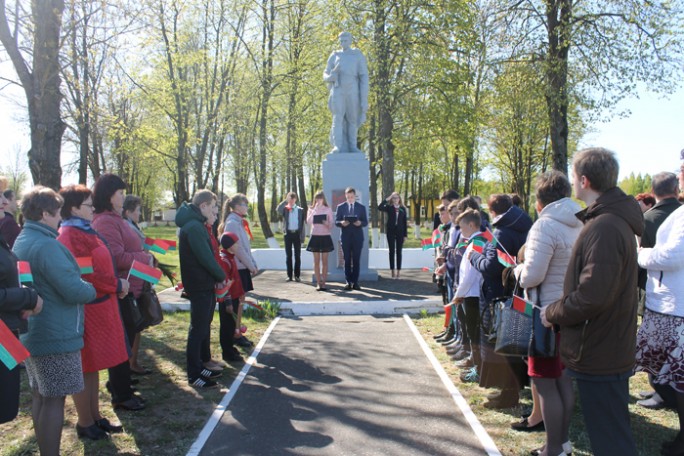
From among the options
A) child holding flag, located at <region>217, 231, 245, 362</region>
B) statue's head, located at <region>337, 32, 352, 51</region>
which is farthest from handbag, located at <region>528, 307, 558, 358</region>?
statue's head, located at <region>337, 32, 352, 51</region>

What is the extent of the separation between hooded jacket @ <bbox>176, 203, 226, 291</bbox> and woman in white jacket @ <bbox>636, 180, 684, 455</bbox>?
3714 mm

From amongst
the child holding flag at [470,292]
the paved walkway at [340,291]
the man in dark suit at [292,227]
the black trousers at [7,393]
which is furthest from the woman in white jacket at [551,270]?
the man in dark suit at [292,227]

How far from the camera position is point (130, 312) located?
482 centimetres

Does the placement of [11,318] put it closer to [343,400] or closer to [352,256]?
[343,400]

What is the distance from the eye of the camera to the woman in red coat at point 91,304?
3.90 metres

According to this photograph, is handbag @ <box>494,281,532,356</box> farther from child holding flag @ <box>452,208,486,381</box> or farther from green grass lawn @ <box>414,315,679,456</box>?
child holding flag @ <box>452,208,486,381</box>

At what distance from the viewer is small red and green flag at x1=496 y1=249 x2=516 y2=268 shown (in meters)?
4.02

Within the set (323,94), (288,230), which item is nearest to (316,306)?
(288,230)

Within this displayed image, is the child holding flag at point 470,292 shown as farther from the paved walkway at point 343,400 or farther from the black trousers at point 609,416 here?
the black trousers at point 609,416

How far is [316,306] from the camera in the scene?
880 centimetres

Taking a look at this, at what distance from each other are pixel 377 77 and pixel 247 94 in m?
5.74

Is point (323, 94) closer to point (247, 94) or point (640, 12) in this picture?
point (247, 94)

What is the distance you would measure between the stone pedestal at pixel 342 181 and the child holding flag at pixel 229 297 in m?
4.91

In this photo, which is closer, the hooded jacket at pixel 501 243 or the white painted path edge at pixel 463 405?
the white painted path edge at pixel 463 405
